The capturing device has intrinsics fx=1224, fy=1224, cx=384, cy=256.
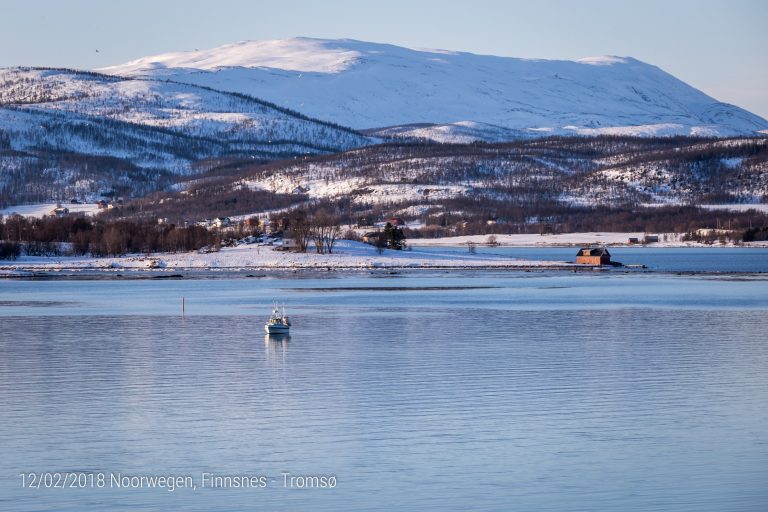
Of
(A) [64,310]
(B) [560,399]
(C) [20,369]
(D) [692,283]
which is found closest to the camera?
(B) [560,399]

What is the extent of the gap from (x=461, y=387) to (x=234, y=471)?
8794mm

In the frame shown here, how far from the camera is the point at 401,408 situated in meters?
24.4

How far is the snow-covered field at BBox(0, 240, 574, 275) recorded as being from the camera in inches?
3723

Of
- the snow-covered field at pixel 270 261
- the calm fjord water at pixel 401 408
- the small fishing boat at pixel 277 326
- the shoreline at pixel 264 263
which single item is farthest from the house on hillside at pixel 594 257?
the small fishing boat at pixel 277 326

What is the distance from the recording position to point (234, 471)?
1928 centimetres

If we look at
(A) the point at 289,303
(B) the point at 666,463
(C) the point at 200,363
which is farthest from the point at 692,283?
(B) the point at 666,463

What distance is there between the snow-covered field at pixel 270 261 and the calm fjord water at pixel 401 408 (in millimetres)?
47378

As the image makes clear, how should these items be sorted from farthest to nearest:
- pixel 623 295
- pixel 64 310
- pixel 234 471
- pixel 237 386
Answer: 1. pixel 623 295
2. pixel 64 310
3. pixel 237 386
4. pixel 234 471

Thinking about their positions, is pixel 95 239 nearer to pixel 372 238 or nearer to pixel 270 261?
pixel 270 261

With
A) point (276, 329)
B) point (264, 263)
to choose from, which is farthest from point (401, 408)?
point (264, 263)

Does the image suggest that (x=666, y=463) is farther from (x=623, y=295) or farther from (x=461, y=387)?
(x=623, y=295)

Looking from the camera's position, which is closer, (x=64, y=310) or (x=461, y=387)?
(x=461, y=387)

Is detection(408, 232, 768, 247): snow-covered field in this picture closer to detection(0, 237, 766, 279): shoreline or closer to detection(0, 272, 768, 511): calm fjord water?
detection(0, 237, 766, 279): shoreline

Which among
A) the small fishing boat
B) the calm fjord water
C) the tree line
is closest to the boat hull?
the small fishing boat
